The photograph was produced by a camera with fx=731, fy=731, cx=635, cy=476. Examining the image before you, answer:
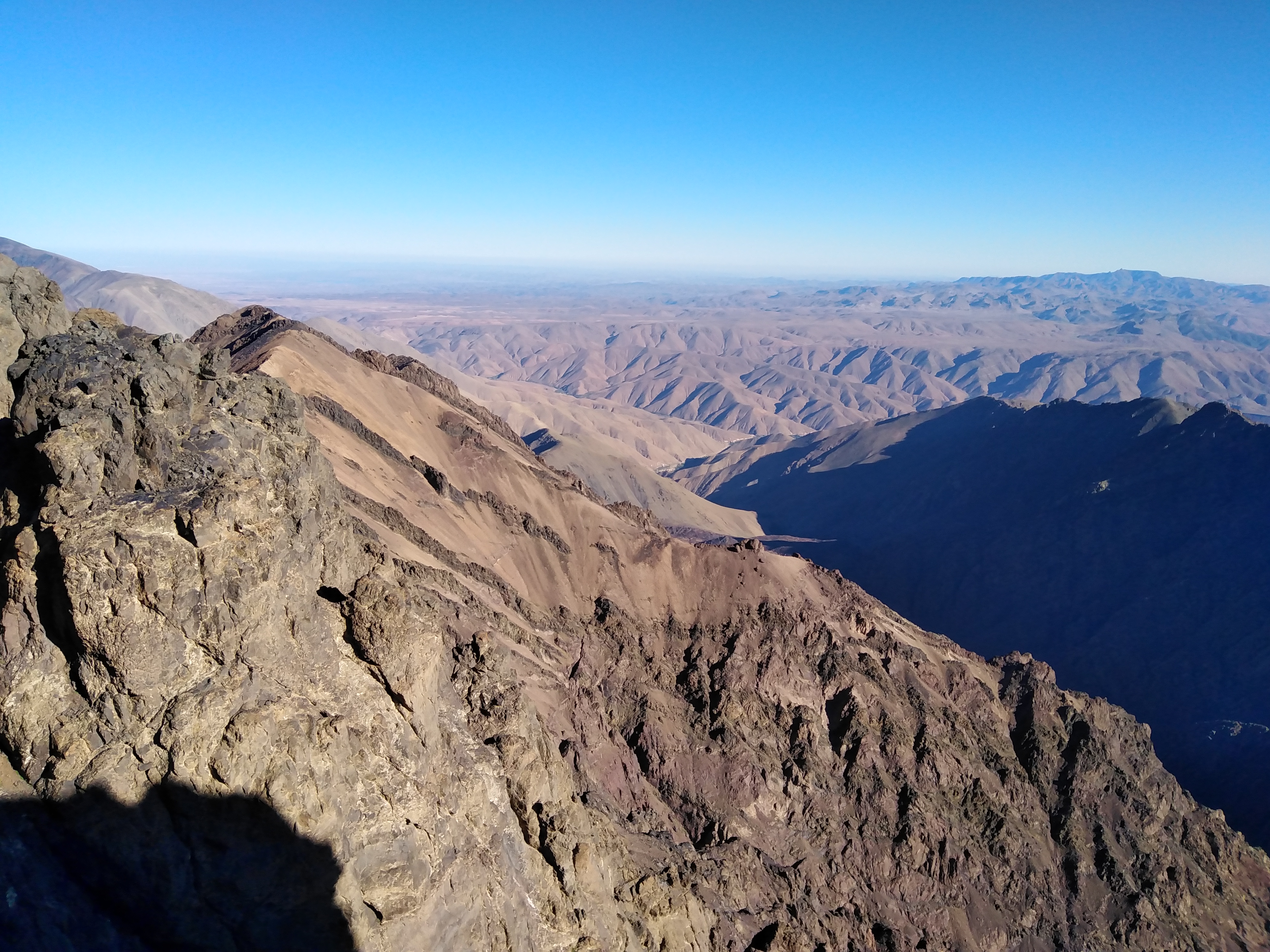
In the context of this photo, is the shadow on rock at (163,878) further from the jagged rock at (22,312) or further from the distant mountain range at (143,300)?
the distant mountain range at (143,300)

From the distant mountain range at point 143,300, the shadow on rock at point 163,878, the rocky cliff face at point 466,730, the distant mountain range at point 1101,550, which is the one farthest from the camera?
the distant mountain range at point 143,300

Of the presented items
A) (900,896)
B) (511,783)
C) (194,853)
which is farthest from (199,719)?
(900,896)

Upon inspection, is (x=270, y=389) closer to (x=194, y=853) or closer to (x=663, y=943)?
(x=194, y=853)

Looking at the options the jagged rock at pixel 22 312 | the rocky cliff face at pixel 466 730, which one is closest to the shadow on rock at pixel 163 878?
the rocky cliff face at pixel 466 730

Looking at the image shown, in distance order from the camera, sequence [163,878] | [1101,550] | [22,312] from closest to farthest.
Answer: [163,878] < [22,312] < [1101,550]

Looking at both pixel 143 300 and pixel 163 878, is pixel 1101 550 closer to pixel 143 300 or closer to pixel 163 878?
pixel 163 878

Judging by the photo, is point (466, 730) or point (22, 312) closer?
point (22, 312)

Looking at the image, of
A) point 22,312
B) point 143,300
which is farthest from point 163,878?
point 143,300
